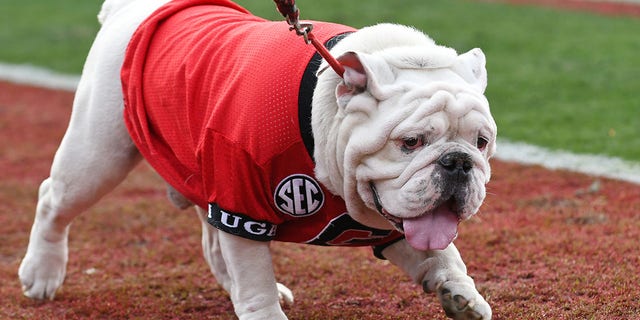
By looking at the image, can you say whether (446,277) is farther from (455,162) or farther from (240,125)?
(240,125)

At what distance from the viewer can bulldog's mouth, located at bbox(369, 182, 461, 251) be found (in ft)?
11.5

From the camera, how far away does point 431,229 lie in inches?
139

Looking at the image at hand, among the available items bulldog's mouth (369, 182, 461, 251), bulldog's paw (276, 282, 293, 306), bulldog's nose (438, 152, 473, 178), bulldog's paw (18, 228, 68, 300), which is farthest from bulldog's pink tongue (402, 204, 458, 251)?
bulldog's paw (18, 228, 68, 300)

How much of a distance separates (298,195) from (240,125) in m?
0.34

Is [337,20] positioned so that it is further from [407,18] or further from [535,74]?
[535,74]

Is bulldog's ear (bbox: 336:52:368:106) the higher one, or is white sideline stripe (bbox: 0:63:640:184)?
bulldog's ear (bbox: 336:52:368:106)

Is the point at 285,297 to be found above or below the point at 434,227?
below

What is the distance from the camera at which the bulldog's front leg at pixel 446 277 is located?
393 cm

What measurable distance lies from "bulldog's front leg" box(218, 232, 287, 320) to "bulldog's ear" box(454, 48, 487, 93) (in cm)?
104

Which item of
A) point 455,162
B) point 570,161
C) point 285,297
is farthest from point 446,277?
point 570,161

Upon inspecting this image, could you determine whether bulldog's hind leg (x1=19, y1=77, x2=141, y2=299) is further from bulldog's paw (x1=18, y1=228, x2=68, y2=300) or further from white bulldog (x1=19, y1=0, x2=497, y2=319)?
white bulldog (x1=19, y1=0, x2=497, y2=319)

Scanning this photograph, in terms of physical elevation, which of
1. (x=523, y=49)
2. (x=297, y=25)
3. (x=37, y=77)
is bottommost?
(x=37, y=77)

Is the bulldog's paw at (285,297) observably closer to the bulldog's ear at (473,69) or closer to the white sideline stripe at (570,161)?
the bulldog's ear at (473,69)

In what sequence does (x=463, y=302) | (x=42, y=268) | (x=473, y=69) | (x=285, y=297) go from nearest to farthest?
(x=473, y=69)
(x=463, y=302)
(x=285, y=297)
(x=42, y=268)
